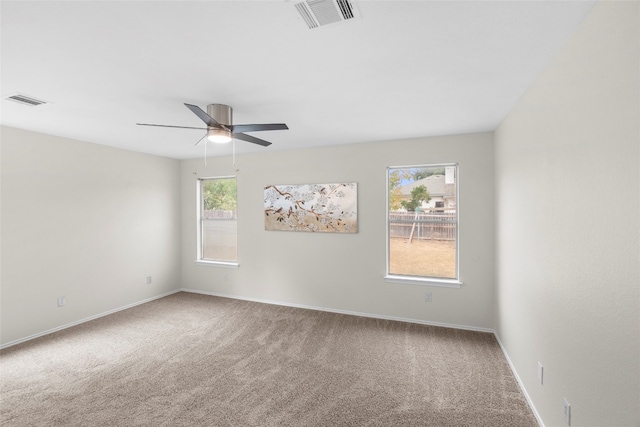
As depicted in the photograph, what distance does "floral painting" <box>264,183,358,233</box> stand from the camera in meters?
4.38

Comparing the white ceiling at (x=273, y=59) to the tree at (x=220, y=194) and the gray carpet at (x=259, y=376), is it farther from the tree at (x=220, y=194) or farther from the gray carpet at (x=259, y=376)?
the gray carpet at (x=259, y=376)

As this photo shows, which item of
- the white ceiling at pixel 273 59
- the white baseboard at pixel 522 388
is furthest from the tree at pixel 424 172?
the white baseboard at pixel 522 388

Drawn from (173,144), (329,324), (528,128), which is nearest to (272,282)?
(329,324)

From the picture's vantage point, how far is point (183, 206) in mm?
5664

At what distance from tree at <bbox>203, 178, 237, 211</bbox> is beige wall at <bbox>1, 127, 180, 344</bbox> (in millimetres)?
648

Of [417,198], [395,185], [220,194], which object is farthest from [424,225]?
[220,194]

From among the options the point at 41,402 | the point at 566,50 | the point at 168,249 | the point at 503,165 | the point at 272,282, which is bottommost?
the point at 41,402

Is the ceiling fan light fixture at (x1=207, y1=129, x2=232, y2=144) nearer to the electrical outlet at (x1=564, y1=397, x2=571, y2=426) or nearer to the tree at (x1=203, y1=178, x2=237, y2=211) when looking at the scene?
the tree at (x1=203, y1=178, x2=237, y2=211)

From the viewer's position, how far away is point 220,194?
5.44 metres

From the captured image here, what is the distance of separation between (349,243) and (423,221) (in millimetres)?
1090

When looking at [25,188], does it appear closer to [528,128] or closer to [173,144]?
[173,144]

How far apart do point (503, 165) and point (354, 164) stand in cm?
189

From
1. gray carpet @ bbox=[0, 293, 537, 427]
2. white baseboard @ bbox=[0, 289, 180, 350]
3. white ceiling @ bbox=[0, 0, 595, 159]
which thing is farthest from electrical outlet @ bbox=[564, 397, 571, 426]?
white baseboard @ bbox=[0, 289, 180, 350]

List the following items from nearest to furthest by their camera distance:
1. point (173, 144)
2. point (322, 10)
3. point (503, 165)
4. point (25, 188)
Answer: point (322, 10), point (503, 165), point (25, 188), point (173, 144)
